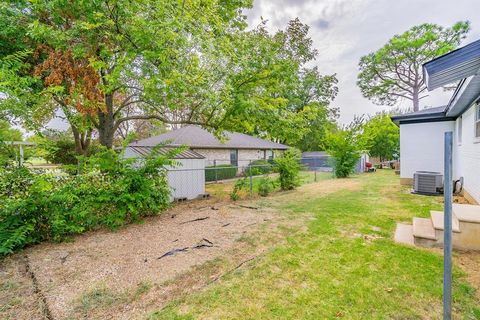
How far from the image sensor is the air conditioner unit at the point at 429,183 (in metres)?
8.04

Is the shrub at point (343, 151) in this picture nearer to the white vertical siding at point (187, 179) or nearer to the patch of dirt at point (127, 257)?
the white vertical siding at point (187, 179)

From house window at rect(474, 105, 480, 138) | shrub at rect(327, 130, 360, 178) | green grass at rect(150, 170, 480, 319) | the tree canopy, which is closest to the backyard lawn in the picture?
green grass at rect(150, 170, 480, 319)

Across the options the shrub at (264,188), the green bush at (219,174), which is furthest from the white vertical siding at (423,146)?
the green bush at (219,174)

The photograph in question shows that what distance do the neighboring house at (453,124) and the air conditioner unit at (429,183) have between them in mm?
641

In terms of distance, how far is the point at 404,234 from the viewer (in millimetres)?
4469

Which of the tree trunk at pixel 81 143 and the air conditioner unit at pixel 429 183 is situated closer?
the air conditioner unit at pixel 429 183

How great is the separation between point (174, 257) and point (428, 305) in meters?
3.32

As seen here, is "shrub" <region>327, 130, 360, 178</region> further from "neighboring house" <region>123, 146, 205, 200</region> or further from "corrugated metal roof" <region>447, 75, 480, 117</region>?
"neighboring house" <region>123, 146, 205, 200</region>

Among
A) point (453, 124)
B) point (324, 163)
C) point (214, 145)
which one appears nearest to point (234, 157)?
point (214, 145)

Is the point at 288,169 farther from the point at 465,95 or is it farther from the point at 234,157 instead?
the point at 234,157

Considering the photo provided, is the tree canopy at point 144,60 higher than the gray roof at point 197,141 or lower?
higher

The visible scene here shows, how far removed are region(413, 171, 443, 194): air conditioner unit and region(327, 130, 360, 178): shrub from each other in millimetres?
5507

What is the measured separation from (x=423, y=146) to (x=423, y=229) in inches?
268

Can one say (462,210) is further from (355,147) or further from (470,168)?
(355,147)
